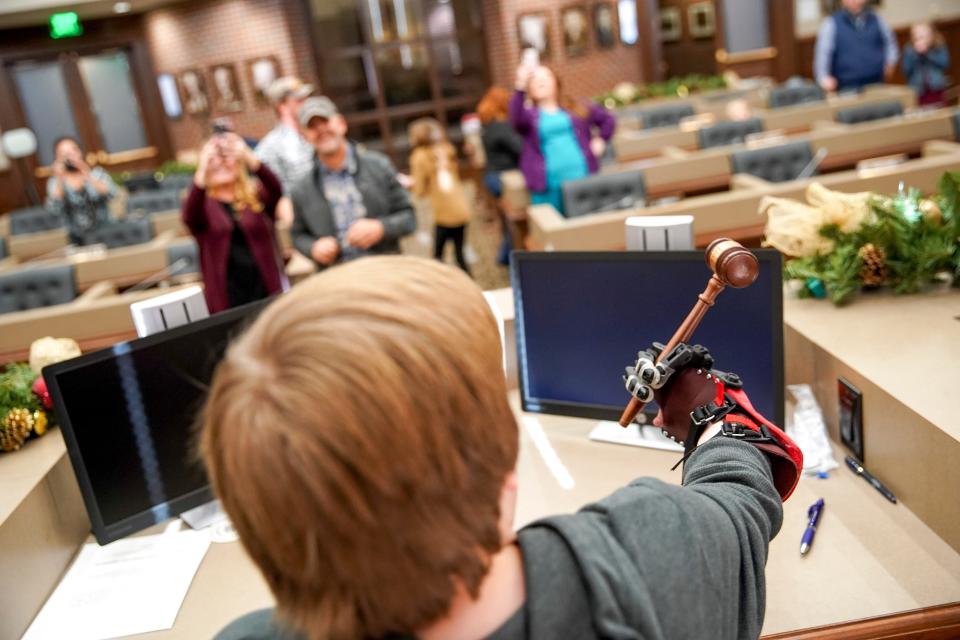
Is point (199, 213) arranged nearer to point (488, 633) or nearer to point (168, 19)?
point (488, 633)

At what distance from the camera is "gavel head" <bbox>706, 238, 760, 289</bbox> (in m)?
1.10

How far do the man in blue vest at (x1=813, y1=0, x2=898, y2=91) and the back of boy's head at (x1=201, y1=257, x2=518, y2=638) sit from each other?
8.27m

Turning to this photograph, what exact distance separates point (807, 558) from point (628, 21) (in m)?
12.7

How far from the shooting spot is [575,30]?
12742 millimetres

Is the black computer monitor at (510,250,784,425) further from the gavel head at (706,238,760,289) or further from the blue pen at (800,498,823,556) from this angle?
the gavel head at (706,238,760,289)

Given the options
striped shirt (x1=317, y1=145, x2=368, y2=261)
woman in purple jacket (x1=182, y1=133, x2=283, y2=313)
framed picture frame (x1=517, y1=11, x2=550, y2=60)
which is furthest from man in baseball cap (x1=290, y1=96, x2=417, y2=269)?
framed picture frame (x1=517, y1=11, x2=550, y2=60)

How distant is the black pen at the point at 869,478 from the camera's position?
58.4 inches

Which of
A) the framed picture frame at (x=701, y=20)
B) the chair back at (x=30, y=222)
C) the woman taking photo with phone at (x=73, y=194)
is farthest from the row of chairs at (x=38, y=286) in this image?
the framed picture frame at (x=701, y=20)

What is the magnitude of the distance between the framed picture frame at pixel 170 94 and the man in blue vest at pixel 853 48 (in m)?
9.64

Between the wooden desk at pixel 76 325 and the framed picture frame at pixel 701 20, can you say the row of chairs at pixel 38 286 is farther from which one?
the framed picture frame at pixel 701 20

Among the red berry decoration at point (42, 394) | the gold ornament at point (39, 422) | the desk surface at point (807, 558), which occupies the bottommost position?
the desk surface at point (807, 558)

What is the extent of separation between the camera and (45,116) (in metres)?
13.3

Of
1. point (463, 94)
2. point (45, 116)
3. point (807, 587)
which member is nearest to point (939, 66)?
point (463, 94)

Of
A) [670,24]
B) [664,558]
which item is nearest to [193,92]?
[670,24]
